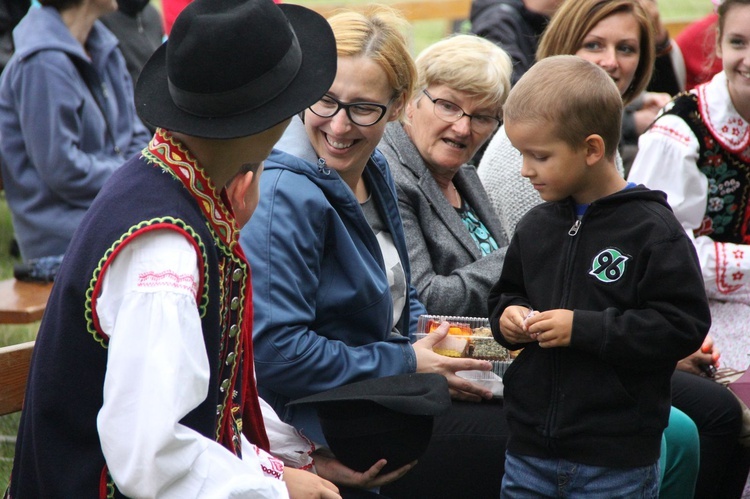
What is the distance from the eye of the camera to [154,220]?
1480mm

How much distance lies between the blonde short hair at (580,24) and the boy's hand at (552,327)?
1.76m

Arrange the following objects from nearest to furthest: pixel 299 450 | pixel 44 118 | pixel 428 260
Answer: pixel 299 450 → pixel 428 260 → pixel 44 118

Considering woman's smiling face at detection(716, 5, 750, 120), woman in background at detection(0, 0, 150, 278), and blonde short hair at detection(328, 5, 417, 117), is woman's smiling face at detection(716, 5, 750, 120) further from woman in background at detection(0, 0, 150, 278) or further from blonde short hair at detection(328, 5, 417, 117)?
woman in background at detection(0, 0, 150, 278)

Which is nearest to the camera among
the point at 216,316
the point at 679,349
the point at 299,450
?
the point at 216,316

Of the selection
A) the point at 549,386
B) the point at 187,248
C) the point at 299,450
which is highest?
the point at 187,248

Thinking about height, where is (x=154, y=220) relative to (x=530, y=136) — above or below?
above

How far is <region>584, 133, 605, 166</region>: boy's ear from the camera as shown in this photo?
7.17 feet

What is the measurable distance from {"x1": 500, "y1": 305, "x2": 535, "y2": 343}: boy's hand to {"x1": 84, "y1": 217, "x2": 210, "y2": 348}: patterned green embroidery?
915mm

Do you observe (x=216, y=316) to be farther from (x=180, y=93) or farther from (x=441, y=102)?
(x=441, y=102)

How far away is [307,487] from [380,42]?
1190 millimetres

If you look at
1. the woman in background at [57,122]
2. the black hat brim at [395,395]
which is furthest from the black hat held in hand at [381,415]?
the woman in background at [57,122]

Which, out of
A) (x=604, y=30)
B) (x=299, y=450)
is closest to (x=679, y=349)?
(x=299, y=450)

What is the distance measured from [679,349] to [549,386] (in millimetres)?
313

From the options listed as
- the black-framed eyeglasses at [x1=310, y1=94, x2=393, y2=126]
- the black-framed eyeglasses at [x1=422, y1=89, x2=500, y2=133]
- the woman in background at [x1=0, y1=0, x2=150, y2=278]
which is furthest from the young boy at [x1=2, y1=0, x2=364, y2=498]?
the woman in background at [x1=0, y1=0, x2=150, y2=278]
